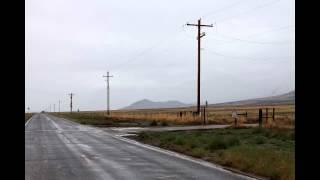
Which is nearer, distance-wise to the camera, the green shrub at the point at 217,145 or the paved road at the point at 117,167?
the paved road at the point at 117,167

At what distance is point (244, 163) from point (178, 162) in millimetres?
2425

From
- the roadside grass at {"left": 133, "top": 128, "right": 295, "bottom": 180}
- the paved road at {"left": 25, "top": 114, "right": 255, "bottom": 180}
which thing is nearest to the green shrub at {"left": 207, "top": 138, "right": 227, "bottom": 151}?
the roadside grass at {"left": 133, "top": 128, "right": 295, "bottom": 180}

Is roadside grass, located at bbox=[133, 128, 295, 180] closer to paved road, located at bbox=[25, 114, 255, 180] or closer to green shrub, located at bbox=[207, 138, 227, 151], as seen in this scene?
green shrub, located at bbox=[207, 138, 227, 151]

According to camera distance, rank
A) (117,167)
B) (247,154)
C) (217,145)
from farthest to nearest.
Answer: (217,145)
(247,154)
(117,167)

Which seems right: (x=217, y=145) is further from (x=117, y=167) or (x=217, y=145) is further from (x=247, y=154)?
(x=117, y=167)

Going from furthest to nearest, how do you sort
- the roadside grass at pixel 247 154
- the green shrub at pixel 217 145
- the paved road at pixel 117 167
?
the green shrub at pixel 217 145
the roadside grass at pixel 247 154
the paved road at pixel 117 167

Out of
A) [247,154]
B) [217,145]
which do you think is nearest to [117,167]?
[247,154]

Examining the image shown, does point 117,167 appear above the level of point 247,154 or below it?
below

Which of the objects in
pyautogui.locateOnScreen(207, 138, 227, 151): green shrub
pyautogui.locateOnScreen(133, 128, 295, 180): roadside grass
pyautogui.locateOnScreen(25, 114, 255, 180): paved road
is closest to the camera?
pyautogui.locateOnScreen(25, 114, 255, 180): paved road

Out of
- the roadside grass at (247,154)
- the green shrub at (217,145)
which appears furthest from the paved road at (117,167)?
the green shrub at (217,145)

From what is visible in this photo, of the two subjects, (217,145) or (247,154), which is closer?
(247,154)

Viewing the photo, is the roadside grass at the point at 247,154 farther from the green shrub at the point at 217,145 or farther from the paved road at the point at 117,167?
the paved road at the point at 117,167
